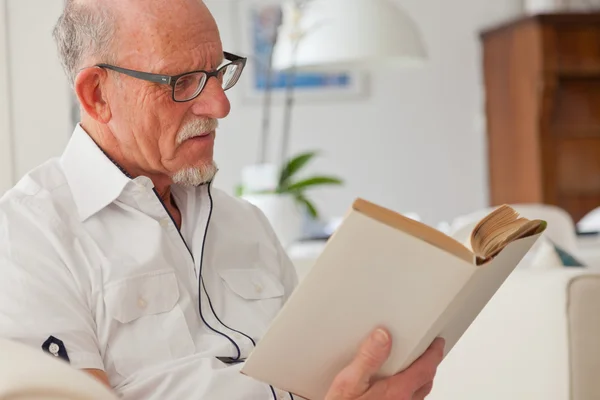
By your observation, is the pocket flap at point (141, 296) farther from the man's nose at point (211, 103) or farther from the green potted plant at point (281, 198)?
the green potted plant at point (281, 198)

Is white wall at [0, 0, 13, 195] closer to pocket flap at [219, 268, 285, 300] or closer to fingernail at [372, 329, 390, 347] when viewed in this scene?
pocket flap at [219, 268, 285, 300]

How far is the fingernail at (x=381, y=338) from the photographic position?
1.00 meters

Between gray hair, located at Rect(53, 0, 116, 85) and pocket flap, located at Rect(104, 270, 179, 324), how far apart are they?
300mm

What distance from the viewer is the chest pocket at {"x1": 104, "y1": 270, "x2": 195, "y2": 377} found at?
119 cm

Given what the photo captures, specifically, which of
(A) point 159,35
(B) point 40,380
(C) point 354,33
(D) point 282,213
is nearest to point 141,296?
(A) point 159,35

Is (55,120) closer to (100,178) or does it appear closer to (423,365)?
(100,178)

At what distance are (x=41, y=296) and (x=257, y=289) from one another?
1.17 ft

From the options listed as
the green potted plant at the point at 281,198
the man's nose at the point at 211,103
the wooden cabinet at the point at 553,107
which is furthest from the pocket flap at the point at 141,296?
the wooden cabinet at the point at 553,107

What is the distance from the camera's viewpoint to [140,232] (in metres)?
1.26

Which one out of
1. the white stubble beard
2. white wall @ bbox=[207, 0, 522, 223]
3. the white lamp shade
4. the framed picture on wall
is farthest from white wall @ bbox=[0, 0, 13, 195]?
white wall @ bbox=[207, 0, 522, 223]

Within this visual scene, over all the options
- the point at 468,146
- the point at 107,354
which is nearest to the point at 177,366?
the point at 107,354

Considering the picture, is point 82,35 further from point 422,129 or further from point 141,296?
point 422,129

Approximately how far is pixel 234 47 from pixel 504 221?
12.3 ft

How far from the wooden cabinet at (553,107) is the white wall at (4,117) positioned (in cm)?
308
